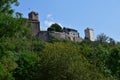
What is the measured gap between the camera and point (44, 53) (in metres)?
50.8

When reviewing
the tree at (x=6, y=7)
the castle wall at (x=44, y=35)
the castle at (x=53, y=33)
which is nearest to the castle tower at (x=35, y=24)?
the castle at (x=53, y=33)

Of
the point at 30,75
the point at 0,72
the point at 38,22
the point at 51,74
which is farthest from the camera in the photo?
the point at 38,22

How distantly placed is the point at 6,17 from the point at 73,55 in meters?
26.4

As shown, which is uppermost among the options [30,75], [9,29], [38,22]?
[38,22]

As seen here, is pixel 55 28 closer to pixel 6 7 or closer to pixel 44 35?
pixel 44 35

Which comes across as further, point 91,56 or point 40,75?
point 91,56

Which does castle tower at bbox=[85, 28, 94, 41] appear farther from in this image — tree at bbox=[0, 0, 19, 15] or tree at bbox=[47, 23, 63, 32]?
tree at bbox=[0, 0, 19, 15]

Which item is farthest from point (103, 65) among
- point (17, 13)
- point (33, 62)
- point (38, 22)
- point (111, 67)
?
point (38, 22)

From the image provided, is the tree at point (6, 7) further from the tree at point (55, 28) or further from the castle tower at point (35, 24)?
the tree at point (55, 28)

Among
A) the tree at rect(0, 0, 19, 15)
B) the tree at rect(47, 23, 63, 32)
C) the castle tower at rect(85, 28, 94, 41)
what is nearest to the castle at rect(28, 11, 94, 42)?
the castle tower at rect(85, 28, 94, 41)

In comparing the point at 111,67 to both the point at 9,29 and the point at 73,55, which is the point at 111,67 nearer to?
the point at 73,55

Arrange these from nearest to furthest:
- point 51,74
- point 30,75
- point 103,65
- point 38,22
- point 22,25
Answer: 1. point 22,25
2. point 51,74
3. point 30,75
4. point 103,65
5. point 38,22

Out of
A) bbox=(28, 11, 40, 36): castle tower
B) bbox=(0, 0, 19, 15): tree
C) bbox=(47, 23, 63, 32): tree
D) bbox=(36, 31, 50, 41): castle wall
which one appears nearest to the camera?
bbox=(0, 0, 19, 15): tree

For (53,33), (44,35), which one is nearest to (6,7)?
(44,35)
